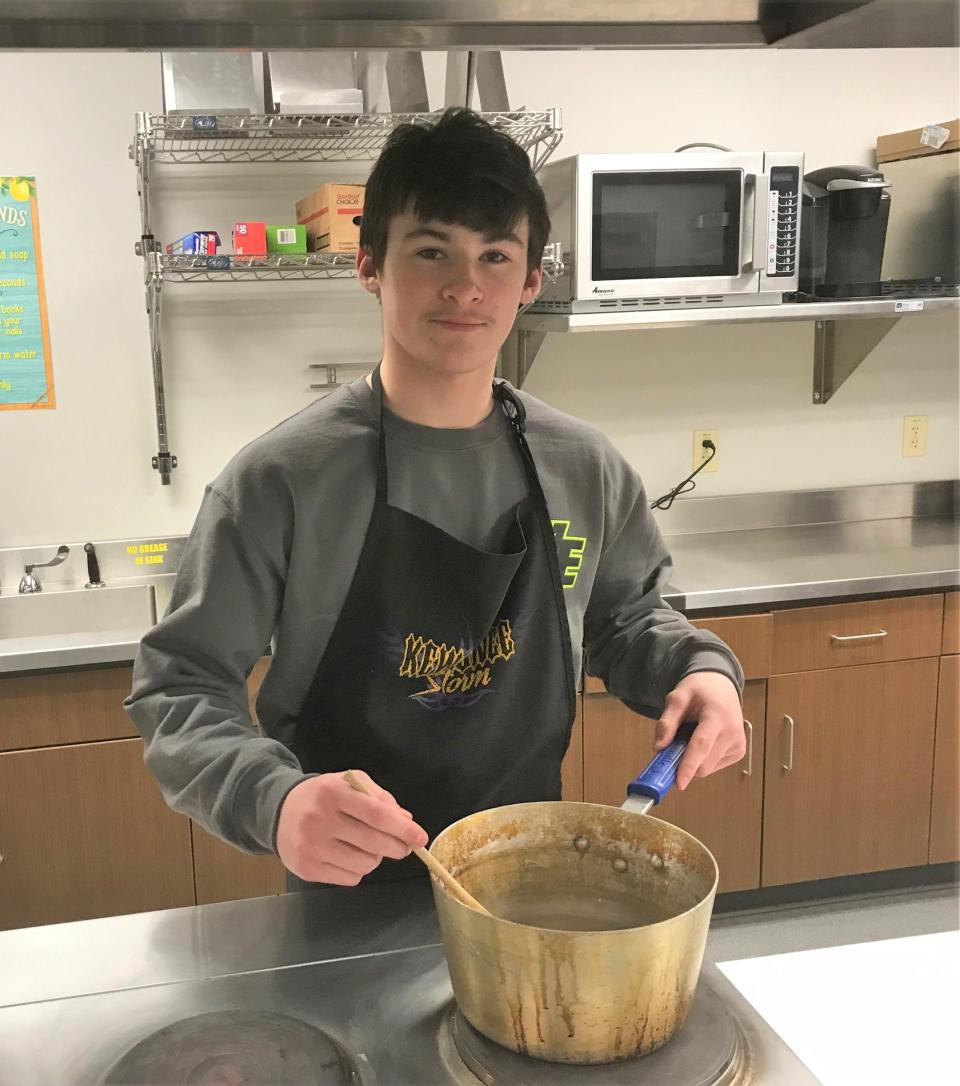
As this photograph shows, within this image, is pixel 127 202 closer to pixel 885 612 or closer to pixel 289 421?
pixel 289 421

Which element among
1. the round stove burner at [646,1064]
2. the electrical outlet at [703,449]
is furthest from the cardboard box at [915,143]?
the round stove burner at [646,1064]

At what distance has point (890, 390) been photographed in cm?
314

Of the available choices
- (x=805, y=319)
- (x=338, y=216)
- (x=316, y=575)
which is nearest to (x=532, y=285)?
(x=316, y=575)

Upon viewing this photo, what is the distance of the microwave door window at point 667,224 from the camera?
238 centimetres

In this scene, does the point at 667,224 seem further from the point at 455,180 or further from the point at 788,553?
the point at 455,180

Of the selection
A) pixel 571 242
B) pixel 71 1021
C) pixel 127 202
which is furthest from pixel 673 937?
pixel 127 202

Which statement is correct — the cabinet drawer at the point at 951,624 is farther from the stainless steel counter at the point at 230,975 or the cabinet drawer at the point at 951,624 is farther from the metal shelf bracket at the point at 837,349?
the stainless steel counter at the point at 230,975

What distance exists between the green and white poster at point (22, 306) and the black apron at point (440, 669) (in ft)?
5.27

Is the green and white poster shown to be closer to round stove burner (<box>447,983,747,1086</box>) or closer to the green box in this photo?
the green box

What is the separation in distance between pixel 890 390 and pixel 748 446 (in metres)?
0.46

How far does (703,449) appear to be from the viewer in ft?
9.89

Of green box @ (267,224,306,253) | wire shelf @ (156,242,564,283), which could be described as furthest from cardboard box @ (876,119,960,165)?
green box @ (267,224,306,253)

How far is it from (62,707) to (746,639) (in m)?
1.44

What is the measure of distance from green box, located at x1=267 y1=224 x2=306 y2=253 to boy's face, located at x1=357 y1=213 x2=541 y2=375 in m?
1.30
